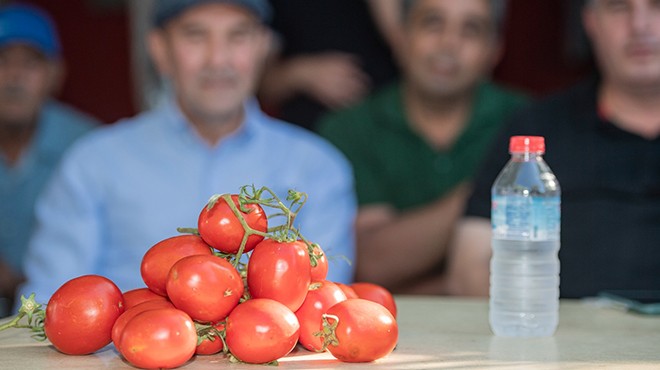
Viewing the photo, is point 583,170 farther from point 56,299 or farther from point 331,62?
point 56,299

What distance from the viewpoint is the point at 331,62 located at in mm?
3377

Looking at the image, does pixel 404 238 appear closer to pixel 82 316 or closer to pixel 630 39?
pixel 630 39

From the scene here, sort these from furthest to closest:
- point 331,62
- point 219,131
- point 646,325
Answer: point 331,62
point 219,131
point 646,325

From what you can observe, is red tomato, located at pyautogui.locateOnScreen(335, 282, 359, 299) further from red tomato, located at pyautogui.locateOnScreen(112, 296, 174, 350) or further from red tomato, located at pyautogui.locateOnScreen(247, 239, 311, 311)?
red tomato, located at pyautogui.locateOnScreen(112, 296, 174, 350)

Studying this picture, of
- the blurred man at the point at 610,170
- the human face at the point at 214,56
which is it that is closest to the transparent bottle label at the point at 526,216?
the blurred man at the point at 610,170

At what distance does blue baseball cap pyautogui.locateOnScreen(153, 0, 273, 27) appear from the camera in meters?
2.67

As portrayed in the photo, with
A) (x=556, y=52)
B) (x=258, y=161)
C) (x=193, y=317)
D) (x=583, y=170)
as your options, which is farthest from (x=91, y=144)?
(x=556, y=52)

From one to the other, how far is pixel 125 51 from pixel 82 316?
11.2 ft

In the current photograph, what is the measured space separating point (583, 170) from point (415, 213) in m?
0.69

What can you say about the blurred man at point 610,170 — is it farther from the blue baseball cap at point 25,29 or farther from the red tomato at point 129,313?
the blue baseball cap at point 25,29

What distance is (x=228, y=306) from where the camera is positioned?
1217mm

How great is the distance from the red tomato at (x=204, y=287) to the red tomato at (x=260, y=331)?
0.06 ft

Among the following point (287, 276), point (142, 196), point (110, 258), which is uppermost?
point (287, 276)

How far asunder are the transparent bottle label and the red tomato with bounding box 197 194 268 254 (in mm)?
459
